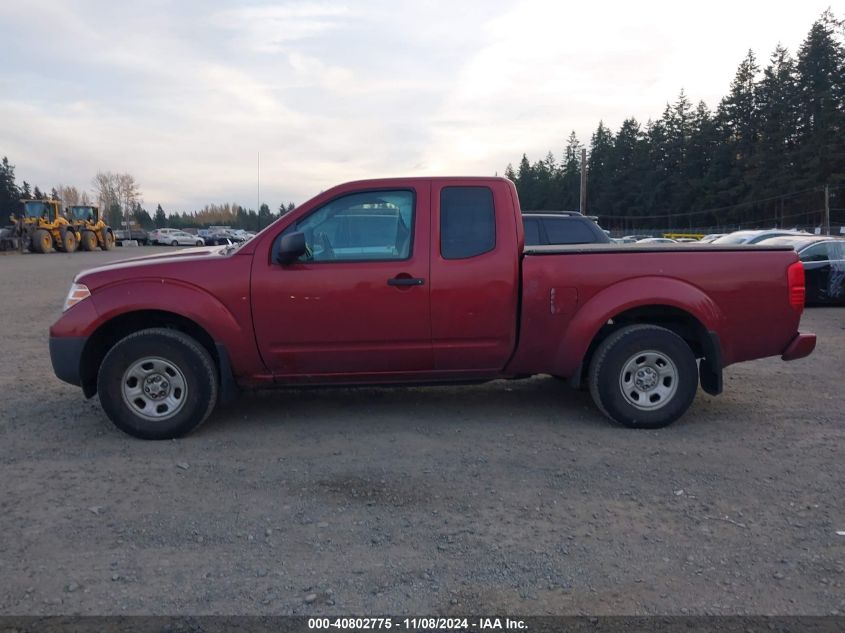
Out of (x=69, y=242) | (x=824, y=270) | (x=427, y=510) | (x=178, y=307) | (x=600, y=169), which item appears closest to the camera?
(x=427, y=510)

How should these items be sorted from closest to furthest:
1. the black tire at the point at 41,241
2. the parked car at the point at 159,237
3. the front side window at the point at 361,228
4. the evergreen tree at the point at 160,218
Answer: the front side window at the point at 361,228 < the black tire at the point at 41,241 < the parked car at the point at 159,237 < the evergreen tree at the point at 160,218

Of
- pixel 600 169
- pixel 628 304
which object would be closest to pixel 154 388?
pixel 628 304

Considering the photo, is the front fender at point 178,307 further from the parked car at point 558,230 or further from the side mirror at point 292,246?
the parked car at point 558,230

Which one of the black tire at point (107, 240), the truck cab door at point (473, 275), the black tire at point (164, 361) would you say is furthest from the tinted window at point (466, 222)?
the black tire at point (107, 240)

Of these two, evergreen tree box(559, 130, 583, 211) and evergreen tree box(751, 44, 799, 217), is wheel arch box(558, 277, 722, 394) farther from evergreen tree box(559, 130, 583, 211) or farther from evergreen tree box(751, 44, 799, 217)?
evergreen tree box(559, 130, 583, 211)

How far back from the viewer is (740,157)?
6775cm

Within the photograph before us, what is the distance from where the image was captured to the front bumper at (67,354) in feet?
17.3

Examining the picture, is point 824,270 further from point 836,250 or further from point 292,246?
point 292,246

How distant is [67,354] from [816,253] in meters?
13.2

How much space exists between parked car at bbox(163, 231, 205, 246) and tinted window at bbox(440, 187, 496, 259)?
2412 inches

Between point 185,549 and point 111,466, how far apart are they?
60.3 inches

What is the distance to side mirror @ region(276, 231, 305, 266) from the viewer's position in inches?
202

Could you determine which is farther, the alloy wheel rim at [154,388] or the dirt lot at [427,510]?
the alloy wheel rim at [154,388]

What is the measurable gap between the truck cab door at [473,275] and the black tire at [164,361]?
70.9 inches
